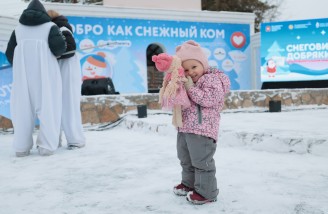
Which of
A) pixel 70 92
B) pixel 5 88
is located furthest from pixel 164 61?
pixel 5 88

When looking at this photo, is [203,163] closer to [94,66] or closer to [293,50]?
[94,66]

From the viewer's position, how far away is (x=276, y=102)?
7.36 m

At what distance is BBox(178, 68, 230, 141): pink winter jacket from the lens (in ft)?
6.49

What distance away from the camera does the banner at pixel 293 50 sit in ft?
35.8

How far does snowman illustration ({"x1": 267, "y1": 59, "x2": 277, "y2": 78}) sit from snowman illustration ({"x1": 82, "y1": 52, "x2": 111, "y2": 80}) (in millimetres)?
5202

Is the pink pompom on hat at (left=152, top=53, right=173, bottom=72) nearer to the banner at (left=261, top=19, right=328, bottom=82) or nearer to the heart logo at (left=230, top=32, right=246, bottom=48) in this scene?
the banner at (left=261, top=19, right=328, bottom=82)

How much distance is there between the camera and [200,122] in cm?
201

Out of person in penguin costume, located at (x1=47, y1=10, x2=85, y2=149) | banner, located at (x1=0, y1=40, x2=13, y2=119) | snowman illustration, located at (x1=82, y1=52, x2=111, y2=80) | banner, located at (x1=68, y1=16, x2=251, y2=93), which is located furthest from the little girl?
snowman illustration, located at (x1=82, y1=52, x2=111, y2=80)

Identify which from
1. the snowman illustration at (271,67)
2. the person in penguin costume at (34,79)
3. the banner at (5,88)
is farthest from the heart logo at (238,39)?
the person in penguin costume at (34,79)

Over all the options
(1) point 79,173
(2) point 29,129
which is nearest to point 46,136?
(2) point 29,129

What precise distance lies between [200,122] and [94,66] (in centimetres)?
891

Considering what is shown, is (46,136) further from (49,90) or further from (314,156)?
(314,156)

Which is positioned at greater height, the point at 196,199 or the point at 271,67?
the point at 271,67

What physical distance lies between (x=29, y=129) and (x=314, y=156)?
2.88m
